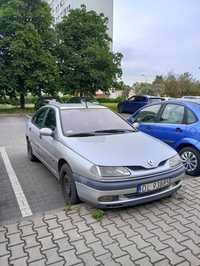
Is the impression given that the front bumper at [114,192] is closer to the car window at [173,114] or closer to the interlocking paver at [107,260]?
the interlocking paver at [107,260]

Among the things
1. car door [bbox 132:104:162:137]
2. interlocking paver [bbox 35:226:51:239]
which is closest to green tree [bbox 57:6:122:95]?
car door [bbox 132:104:162:137]

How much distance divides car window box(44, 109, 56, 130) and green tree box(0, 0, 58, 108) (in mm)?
15335

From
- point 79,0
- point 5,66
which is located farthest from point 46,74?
point 79,0

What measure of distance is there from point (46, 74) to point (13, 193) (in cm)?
1688

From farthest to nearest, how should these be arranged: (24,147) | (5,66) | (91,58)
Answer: (91,58), (5,66), (24,147)

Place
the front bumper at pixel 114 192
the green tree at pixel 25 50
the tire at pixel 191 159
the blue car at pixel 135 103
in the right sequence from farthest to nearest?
the green tree at pixel 25 50, the blue car at pixel 135 103, the tire at pixel 191 159, the front bumper at pixel 114 192

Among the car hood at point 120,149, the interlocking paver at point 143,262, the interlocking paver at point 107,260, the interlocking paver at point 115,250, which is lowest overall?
the interlocking paver at point 107,260

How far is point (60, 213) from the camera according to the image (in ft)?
12.0

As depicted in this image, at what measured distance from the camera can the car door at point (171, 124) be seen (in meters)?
5.35

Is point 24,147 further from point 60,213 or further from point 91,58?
point 91,58

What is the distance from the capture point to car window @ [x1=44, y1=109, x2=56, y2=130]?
4690 millimetres

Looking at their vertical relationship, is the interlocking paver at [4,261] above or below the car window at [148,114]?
below

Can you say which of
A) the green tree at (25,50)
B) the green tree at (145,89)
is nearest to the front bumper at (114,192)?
the green tree at (25,50)

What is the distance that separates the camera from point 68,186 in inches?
155
